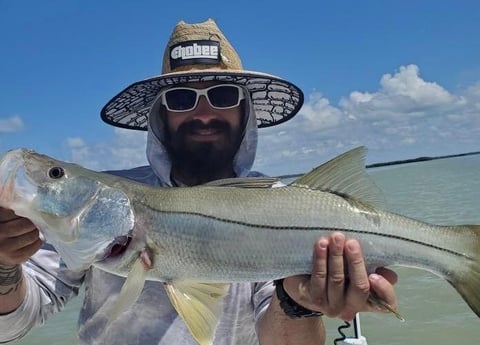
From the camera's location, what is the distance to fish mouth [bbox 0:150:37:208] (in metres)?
2.16

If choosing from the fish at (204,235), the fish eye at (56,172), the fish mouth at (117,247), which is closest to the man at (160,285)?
the fish at (204,235)

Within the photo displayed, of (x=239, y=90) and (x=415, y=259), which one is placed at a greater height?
(x=239, y=90)

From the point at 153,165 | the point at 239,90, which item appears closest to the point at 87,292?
the point at 153,165

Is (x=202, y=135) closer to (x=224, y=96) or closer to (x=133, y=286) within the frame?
(x=224, y=96)

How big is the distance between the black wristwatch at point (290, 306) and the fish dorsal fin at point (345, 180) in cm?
52

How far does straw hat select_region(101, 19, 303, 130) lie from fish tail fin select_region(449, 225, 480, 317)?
73.4 inches

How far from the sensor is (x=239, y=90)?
3689 millimetres

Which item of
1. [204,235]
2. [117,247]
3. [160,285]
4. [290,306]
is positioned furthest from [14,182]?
[290,306]

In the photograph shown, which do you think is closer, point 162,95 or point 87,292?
point 87,292

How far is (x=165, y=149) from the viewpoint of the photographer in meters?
3.58

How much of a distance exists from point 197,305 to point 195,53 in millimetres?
1939

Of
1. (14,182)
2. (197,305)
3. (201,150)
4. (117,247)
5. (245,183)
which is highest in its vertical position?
(201,150)

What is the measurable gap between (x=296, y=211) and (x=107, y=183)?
33.8 inches

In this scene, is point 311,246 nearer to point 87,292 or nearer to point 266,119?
point 87,292
